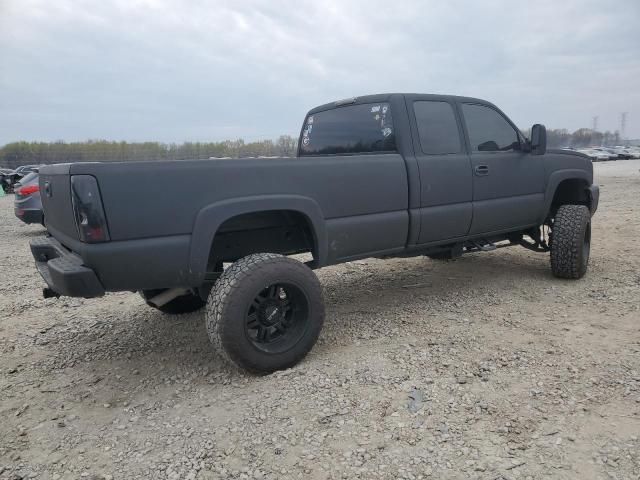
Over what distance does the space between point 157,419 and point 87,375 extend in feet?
2.91

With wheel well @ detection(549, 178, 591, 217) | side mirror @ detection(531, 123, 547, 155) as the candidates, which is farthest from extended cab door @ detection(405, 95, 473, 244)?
wheel well @ detection(549, 178, 591, 217)

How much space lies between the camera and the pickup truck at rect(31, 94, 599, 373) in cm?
266

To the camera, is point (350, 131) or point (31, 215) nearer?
point (350, 131)

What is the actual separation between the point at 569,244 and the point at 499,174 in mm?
1110

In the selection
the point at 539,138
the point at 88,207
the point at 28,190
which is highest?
the point at 539,138

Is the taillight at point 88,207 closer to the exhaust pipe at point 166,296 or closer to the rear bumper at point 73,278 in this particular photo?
the rear bumper at point 73,278

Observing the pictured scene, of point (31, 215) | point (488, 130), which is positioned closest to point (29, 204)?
point (31, 215)

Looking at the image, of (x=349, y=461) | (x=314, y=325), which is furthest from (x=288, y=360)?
(x=349, y=461)

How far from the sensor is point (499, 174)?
4.50m

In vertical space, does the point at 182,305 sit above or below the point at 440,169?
below

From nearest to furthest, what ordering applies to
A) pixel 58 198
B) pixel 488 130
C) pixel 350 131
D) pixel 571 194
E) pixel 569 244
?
pixel 58 198, pixel 350 131, pixel 488 130, pixel 569 244, pixel 571 194

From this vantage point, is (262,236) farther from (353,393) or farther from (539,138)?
(539,138)

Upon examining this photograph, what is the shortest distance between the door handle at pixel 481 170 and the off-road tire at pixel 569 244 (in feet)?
3.99

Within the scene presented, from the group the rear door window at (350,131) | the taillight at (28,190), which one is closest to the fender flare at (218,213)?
the rear door window at (350,131)
